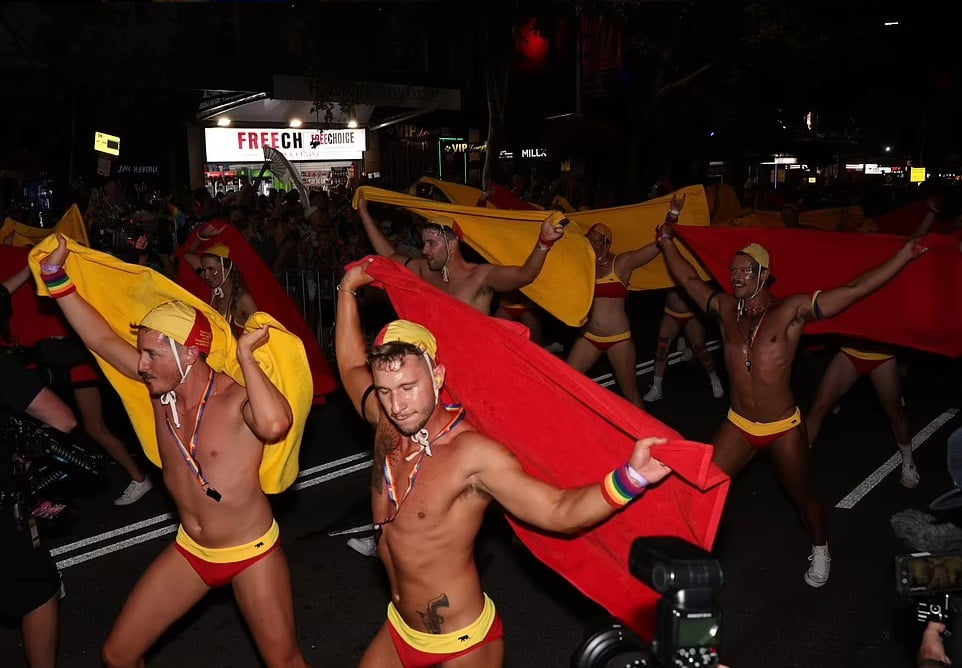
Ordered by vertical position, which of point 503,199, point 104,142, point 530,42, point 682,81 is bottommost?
point 503,199

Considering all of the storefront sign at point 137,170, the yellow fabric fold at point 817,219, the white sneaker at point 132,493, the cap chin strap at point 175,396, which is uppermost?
the storefront sign at point 137,170

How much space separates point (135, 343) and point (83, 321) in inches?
12.6

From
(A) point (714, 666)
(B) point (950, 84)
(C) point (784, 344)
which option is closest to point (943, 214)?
(C) point (784, 344)

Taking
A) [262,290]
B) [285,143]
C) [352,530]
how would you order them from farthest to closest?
[285,143]
[262,290]
[352,530]

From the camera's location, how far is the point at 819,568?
20.0 feet

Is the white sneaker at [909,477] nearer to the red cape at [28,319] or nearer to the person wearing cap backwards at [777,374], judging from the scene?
the person wearing cap backwards at [777,374]

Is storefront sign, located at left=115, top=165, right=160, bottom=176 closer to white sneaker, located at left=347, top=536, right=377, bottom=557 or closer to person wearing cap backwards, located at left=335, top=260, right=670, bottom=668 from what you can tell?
white sneaker, located at left=347, top=536, right=377, bottom=557

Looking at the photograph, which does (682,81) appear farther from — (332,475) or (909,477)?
(332,475)

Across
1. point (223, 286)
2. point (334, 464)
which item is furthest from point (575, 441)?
point (334, 464)

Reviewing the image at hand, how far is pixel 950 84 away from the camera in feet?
95.1

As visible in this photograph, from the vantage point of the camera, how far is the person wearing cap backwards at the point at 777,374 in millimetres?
6004

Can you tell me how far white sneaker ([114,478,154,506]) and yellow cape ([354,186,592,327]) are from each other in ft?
10.2

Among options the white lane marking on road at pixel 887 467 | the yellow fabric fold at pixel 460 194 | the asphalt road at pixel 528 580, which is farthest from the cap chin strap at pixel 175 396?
the yellow fabric fold at pixel 460 194

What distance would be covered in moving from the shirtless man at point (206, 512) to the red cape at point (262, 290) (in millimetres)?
3498
